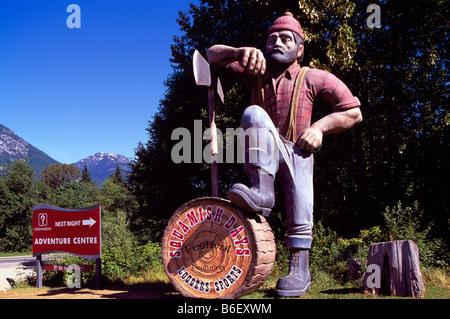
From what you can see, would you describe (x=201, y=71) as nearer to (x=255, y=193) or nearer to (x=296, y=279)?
(x=255, y=193)

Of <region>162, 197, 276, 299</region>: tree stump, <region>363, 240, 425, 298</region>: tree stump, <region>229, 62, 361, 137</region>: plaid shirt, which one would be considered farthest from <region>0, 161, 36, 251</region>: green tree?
<region>363, 240, 425, 298</region>: tree stump

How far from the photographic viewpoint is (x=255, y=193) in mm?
3904

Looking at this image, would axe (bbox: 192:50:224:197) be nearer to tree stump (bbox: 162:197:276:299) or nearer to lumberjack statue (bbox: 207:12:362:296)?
lumberjack statue (bbox: 207:12:362:296)

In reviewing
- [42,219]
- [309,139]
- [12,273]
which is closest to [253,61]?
→ [309,139]

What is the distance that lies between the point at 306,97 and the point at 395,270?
2.35 meters

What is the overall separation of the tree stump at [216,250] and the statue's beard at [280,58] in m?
1.97

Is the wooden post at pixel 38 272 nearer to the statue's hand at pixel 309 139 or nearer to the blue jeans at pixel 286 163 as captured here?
the blue jeans at pixel 286 163

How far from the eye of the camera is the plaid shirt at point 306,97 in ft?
14.9

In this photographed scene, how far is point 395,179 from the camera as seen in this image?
10.1 meters

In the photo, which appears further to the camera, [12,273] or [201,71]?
[12,273]

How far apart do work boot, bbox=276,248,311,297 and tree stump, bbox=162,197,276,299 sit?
0.87 ft

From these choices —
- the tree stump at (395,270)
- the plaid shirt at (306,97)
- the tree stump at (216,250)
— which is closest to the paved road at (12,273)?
the tree stump at (216,250)

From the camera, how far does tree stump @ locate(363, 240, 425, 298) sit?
4.16 meters
